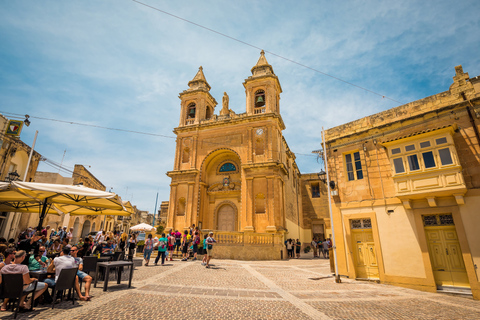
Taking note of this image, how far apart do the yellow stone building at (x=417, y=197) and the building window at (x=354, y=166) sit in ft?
0.16

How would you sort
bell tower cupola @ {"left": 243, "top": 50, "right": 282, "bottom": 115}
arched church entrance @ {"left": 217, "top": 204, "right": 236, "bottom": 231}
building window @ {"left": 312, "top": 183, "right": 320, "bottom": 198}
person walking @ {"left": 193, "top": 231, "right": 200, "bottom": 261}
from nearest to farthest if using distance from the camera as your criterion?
person walking @ {"left": 193, "top": 231, "right": 200, "bottom": 261} → arched church entrance @ {"left": 217, "top": 204, "right": 236, "bottom": 231} → bell tower cupola @ {"left": 243, "top": 50, "right": 282, "bottom": 115} → building window @ {"left": 312, "top": 183, "right": 320, "bottom": 198}

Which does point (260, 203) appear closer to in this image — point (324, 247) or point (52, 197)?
point (324, 247)

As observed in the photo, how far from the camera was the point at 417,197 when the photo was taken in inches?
360

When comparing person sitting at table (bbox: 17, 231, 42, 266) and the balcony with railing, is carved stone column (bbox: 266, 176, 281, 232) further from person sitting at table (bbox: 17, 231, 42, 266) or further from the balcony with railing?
person sitting at table (bbox: 17, 231, 42, 266)

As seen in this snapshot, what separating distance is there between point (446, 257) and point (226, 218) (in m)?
17.2

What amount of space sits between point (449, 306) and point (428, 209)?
360 cm

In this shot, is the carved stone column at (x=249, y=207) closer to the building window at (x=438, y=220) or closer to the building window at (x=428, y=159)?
the building window at (x=438, y=220)

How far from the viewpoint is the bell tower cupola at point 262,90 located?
24122 millimetres

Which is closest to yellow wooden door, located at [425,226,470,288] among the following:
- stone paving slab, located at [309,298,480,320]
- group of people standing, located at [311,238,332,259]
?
stone paving slab, located at [309,298,480,320]

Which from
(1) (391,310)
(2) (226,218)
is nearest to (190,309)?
(1) (391,310)

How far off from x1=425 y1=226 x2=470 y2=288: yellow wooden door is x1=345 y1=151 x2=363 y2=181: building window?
10.9 feet

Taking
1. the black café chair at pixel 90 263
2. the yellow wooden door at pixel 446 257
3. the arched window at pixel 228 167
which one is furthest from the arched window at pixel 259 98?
the black café chair at pixel 90 263

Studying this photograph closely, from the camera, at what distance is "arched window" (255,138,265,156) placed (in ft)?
74.8

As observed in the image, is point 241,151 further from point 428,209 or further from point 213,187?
point 428,209
